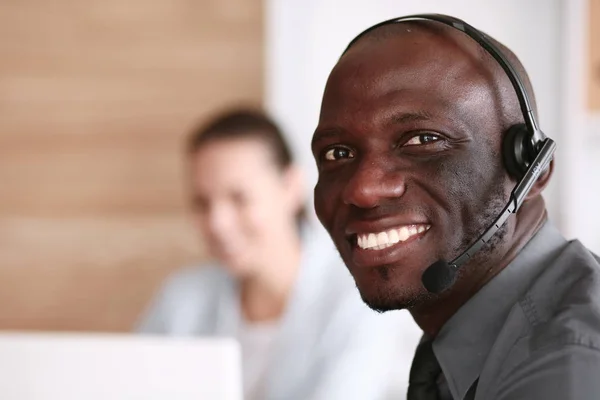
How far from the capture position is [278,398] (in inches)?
54.8

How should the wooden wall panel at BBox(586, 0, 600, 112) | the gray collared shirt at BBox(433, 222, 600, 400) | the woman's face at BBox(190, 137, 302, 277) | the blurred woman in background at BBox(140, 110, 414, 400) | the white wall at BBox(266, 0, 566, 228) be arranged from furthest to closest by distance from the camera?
the wooden wall panel at BBox(586, 0, 600, 112) → the woman's face at BBox(190, 137, 302, 277) → the blurred woman in background at BBox(140, 110, 414, 400) → the white wall at BBox(266, 0, 566, 228) → the gray collared shirt at BBox(433, 222, 600, 400)

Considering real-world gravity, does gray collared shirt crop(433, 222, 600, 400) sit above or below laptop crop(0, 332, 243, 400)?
above

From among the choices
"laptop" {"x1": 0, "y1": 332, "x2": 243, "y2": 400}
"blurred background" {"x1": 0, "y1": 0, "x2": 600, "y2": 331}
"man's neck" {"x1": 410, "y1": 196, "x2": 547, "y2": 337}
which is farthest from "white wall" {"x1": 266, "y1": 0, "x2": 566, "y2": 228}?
"man's neck" {"x1": 410, "y1": 196, "x2": 547, "y2": 337}

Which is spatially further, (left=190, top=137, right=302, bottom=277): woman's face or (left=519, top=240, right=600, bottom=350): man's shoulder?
(left=190, top=137, right=302, bottom=277): woman's face

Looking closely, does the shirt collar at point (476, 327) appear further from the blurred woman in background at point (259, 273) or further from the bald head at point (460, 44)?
the blurred woman in background at point (259, 273)

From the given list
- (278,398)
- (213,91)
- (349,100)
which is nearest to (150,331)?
(278,398)

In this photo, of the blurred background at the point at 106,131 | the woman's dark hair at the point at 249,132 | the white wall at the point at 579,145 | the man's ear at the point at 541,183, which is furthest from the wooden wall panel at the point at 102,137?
the man's ear at the point at 541,183

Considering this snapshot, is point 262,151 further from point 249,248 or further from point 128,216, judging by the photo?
point 128,216

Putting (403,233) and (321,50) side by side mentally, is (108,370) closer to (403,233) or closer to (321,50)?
(403,233)

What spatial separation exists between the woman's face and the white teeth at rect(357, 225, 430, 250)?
3.92 ft

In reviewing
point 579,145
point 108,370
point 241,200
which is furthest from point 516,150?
point 579,145

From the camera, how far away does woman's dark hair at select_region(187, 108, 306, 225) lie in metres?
1.66

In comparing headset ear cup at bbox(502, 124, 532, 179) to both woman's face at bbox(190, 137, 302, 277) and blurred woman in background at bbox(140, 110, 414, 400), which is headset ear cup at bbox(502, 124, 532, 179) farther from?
woman's face at bbox(190, 137, 302, 277)

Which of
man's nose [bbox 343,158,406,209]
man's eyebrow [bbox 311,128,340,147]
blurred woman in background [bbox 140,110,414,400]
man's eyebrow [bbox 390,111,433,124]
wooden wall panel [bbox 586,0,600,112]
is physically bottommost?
blurred woman in background [bbox 140,110,414,400]
